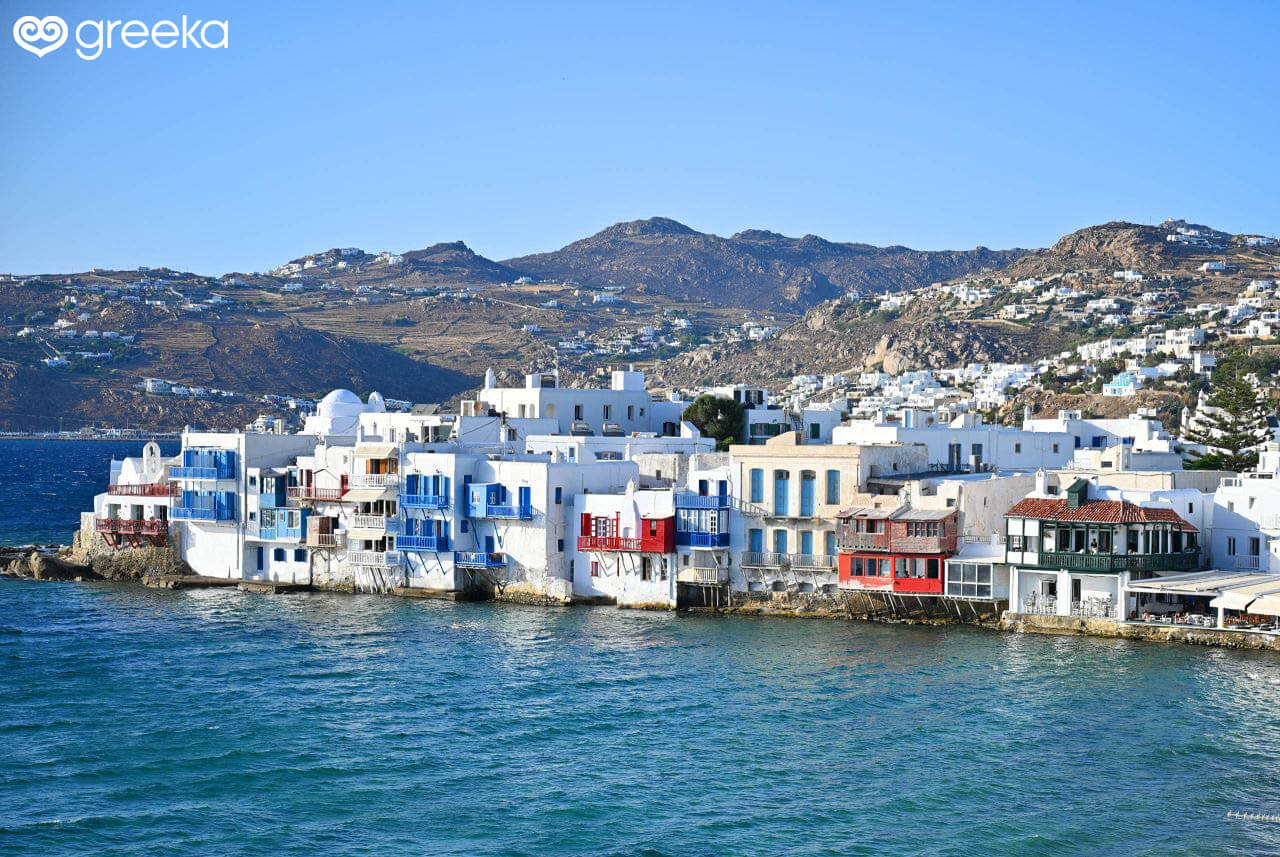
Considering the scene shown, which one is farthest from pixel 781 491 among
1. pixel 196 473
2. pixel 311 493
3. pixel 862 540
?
pixel 196 473

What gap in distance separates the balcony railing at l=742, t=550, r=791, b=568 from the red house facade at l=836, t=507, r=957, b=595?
6.80 ft

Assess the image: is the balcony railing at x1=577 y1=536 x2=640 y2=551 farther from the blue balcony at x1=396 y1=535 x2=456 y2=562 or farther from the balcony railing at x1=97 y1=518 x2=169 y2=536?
the balcony railing at x1=97 y1=518 x2=169 y2=536

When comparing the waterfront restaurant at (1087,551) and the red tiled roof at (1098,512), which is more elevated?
the red tiled roof at (1098,512)

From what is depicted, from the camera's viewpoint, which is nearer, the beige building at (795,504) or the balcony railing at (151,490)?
the beige building at (795,504)

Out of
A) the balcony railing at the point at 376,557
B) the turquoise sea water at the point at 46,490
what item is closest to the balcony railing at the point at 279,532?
the balcony railing at the point at 376,557

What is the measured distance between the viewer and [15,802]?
30.3 meters

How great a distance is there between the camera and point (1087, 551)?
4472 cm

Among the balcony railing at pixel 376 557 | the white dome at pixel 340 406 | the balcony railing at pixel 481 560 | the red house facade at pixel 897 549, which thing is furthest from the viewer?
the white dome at pixel 340 406

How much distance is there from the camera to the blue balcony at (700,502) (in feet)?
165

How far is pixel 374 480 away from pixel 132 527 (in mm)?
10568

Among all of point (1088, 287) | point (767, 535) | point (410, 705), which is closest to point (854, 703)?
point (410, 705)

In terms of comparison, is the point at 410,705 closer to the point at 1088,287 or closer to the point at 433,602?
the point at 433,602

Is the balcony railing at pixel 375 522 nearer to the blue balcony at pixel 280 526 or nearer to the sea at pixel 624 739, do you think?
the blue balcony at pixel 280 526

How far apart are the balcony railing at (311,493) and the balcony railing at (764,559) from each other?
14286 millimetres
